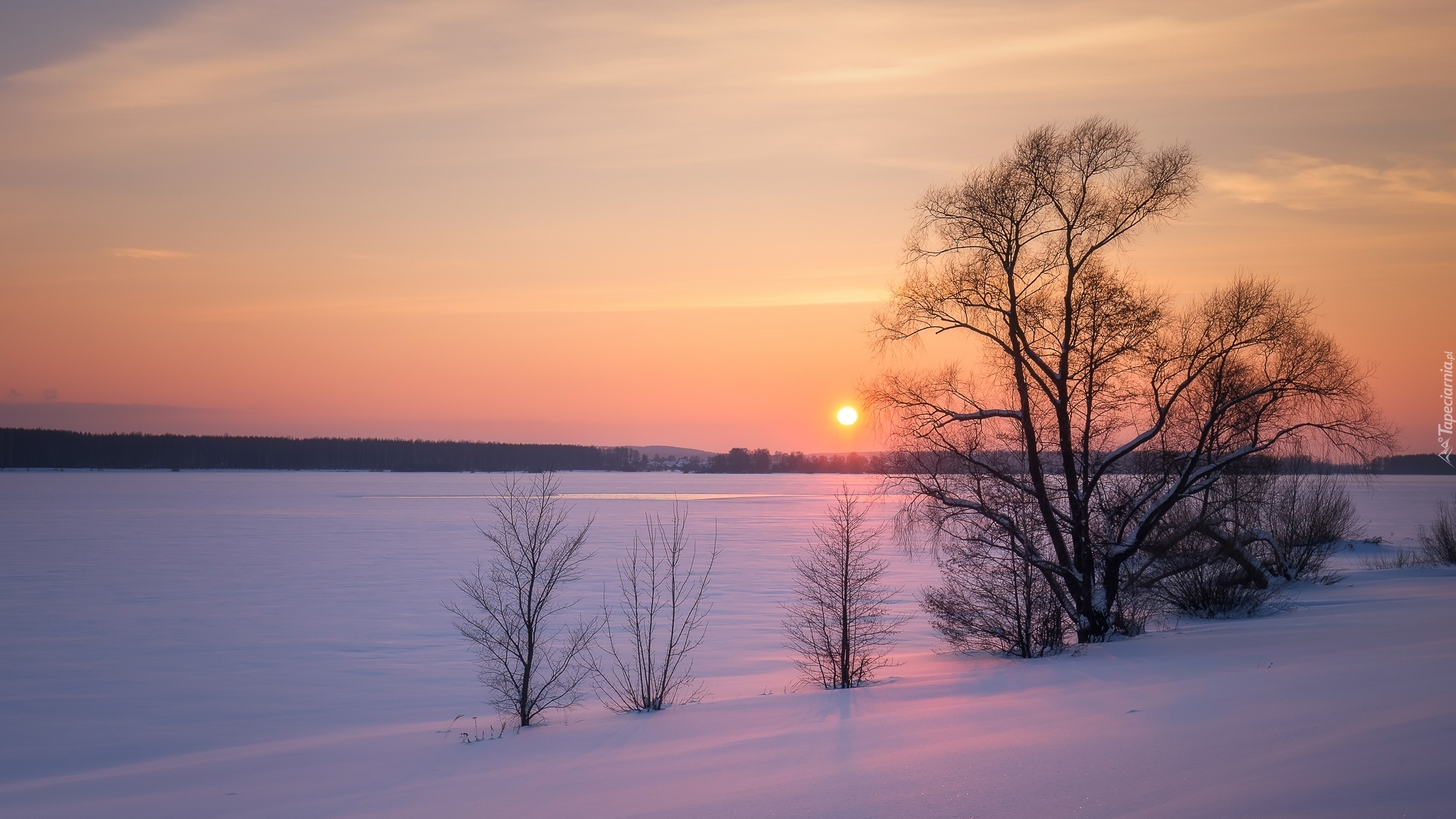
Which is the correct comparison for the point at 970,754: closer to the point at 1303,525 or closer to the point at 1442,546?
the point at 1303,525

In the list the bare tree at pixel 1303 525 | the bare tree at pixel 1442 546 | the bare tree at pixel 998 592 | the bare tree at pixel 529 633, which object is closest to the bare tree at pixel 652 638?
the bare tree at pixel 529 633

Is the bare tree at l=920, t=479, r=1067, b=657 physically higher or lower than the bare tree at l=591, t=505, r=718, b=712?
higher

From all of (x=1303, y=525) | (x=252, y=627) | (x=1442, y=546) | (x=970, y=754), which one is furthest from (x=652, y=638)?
(x=1442, y=546)

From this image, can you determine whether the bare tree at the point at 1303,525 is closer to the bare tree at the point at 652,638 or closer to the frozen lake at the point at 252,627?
the frozen lake at the point at 252,627

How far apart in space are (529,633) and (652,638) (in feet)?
29.4

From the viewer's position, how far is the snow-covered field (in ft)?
27.1

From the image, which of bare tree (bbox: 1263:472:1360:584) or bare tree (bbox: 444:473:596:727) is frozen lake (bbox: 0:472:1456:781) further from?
bare tree (bbox: 1263:472:1360:584)

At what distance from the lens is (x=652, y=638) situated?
82.5ft

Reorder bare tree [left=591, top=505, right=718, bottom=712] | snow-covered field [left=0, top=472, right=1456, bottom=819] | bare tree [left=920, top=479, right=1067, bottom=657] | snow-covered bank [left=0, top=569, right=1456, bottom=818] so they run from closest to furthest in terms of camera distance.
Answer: snow-covered bank [left=0, top=569, right=1456, bottom=818] < snow-covered field [left=0, top=472, right=1456, bottom=819] < bare tree [left=591, top=505, right=718, bottom=712] < bare tree [left=920, top=479, right=1067, bottom=657]

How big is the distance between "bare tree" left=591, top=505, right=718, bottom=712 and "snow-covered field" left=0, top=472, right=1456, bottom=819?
762 millimetres

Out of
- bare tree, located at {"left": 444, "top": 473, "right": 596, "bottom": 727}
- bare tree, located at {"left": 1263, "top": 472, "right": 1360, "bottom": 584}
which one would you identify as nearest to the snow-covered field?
bare tree, located at {"left": 444, "top": 473, "right": 596, "bottom": 727}

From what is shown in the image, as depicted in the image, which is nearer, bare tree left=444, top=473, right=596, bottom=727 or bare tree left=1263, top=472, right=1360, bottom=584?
bare tree left=444, top=473, right=596, bottom=727

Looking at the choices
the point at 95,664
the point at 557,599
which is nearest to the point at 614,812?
the point at 95,664

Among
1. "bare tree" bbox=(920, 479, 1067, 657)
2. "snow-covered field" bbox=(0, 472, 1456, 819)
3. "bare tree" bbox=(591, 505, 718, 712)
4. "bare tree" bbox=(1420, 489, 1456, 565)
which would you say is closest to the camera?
"snow-covered field" bbox=(0, 472, 1456, 819)
